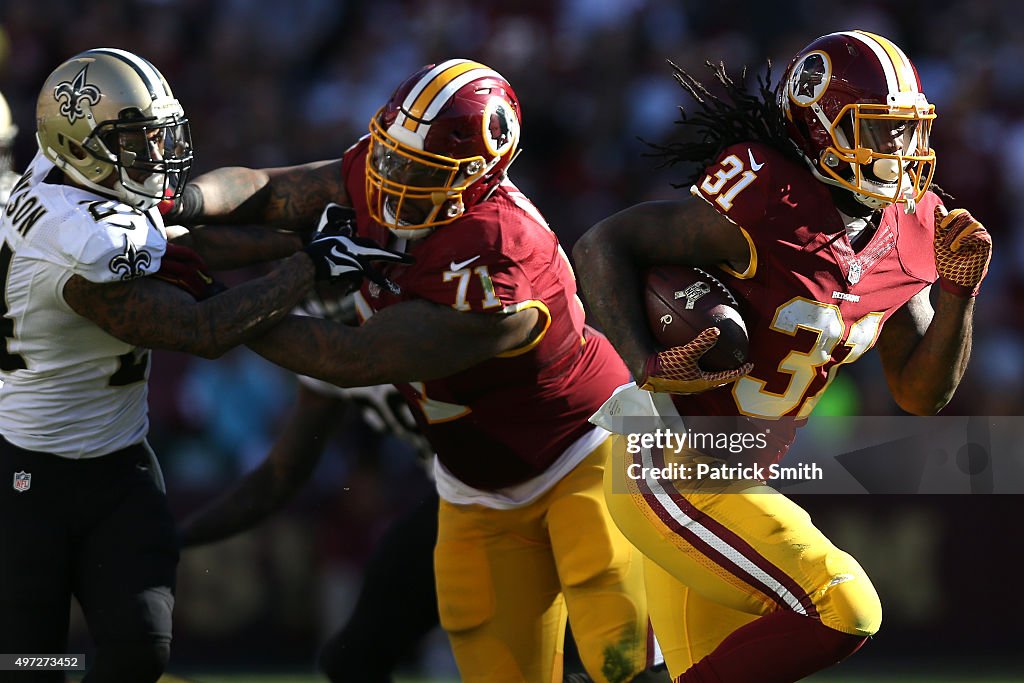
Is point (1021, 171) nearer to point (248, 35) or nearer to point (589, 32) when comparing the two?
point (589, 32)

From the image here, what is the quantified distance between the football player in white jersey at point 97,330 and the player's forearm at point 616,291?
58 centimetres

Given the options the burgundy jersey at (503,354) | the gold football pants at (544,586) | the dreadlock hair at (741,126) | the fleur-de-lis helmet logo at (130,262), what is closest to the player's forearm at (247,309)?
the fleur-de-lis helmet logo at (130,262)

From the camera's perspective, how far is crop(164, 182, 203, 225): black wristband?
161 inches

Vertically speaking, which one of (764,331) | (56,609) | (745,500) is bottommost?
(56,609)

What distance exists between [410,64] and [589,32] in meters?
1.02

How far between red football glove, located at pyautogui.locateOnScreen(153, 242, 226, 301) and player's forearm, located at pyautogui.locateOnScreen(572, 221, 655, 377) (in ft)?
3.08

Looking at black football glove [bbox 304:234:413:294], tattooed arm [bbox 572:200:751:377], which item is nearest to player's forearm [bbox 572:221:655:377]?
tattooed arm [bbox 572:200:751:377]

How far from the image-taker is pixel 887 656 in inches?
258

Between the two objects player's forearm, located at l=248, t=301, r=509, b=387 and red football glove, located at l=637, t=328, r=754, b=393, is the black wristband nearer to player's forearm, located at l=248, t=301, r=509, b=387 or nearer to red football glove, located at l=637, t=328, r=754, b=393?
player's forearm, located at l=248, t=301, r=509, b=387

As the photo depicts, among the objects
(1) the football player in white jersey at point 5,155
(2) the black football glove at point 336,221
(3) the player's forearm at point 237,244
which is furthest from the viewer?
(1) the football player in white jersey at point 5,155

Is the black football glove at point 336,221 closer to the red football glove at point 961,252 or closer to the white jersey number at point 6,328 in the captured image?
the white jersey number at point 6,328

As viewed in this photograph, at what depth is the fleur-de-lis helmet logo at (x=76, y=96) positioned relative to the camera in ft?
12.3

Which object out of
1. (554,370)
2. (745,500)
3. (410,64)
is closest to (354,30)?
(410,64)

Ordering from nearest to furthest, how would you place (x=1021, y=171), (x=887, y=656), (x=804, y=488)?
(x=804, y=488) → (x=887, y=656) → (x=1021, y=171)
